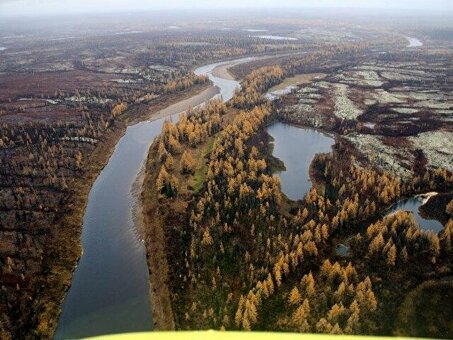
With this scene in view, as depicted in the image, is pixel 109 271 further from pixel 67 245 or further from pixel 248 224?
pixel 248 224

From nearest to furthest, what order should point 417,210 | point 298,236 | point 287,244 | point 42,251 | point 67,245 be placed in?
point 287,244 → point 298,236 → point 42,251 → point 67,245 → point 417,210

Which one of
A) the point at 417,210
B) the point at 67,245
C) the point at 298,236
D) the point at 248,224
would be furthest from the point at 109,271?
the point at 417,210

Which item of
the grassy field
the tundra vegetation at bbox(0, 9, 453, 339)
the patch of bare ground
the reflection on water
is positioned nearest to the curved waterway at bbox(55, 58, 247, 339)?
the patch of bare ground

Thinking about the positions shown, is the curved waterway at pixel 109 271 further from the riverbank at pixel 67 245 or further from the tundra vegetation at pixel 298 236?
the tundra vegetation at pixel 298 236

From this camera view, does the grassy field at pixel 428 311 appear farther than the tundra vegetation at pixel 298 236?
No

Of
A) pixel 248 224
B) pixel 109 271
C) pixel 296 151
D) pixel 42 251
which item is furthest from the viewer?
pixel 296 151

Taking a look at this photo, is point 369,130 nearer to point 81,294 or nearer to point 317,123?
point 317,123

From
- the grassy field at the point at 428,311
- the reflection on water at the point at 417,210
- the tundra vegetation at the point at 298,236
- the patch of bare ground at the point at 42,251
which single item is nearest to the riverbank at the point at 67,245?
the patch of bare ground at the point at 42,251
